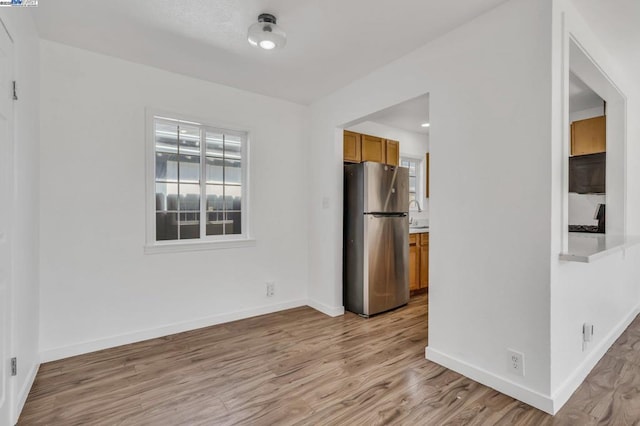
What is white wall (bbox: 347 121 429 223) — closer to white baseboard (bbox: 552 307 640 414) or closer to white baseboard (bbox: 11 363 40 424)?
white baseboard (bbox: 552 307 640 414)

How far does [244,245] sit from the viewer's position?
3.55 metres

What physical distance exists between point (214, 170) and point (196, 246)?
85 centimetres

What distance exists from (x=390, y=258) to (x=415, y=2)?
8.38ft

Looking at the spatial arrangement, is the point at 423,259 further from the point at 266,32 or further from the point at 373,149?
the point at 266,32

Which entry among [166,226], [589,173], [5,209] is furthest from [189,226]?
[589,173]

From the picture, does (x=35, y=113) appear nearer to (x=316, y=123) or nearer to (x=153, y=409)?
(x=153, y=409)

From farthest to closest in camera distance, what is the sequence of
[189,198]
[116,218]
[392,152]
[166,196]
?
[392,152], [189,198], [166,196], [116,218]

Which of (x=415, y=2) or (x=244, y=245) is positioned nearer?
(x=415, y=2)

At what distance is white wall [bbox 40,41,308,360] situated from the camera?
2551mm

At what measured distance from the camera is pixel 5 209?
1643 mm

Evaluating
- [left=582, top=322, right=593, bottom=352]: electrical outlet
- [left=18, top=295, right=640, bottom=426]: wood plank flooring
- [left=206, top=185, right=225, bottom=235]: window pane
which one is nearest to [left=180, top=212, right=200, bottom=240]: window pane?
[left=206, top=185, right=225, bottom=235]: window pane

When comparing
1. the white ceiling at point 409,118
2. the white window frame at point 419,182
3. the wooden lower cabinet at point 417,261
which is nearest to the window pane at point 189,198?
the white ceiling at point 409,118

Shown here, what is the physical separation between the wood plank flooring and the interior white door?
352 mm

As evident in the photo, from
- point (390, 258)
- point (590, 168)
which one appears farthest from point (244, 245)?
point (590, 168)
